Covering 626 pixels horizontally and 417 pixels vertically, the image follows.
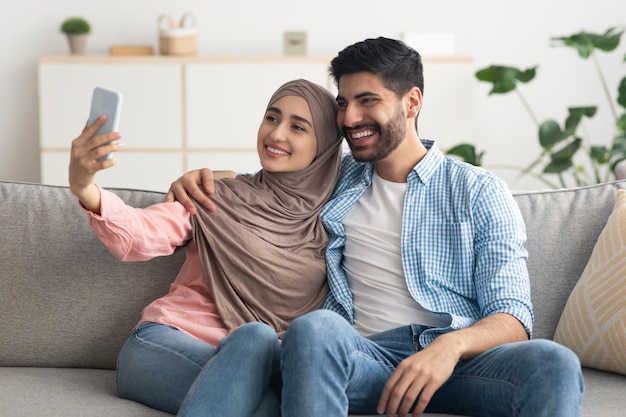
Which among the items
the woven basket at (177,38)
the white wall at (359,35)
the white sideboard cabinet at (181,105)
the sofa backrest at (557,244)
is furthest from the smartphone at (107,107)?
the white wall at (359,35)

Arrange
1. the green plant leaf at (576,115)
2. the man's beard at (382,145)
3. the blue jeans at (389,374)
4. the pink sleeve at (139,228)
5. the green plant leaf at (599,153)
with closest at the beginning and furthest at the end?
the blue jeans at (389,374) < the pink sleeve at (139,228) < the man's beard at (382,145) < the green plant leaf at (576,115) < the green plant leaf at (599,153)

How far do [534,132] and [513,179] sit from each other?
317 mm

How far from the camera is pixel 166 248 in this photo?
228 centimetres

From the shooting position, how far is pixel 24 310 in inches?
94.5

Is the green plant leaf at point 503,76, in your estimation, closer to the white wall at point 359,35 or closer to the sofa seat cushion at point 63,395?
the white wall at point 359,35

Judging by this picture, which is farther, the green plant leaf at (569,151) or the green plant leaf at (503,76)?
the green plant leaf at (503,76)

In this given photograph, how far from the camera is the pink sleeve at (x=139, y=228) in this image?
2137 mm

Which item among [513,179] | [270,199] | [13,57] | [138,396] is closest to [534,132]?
[513,179]

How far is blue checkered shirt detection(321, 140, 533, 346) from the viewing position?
7.27ft

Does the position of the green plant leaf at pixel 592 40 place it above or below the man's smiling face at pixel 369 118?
above

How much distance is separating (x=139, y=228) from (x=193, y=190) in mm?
218

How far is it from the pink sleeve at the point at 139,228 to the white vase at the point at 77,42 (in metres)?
3.47

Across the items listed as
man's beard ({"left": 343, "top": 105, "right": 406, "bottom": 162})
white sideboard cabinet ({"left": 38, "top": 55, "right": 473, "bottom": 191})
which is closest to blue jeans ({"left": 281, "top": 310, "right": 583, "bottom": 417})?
man's beard ({"left": 343, "top": 105, "right": 406, "bottom": 162})

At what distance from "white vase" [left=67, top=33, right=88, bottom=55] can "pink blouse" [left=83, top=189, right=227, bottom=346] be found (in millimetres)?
→ 3459
